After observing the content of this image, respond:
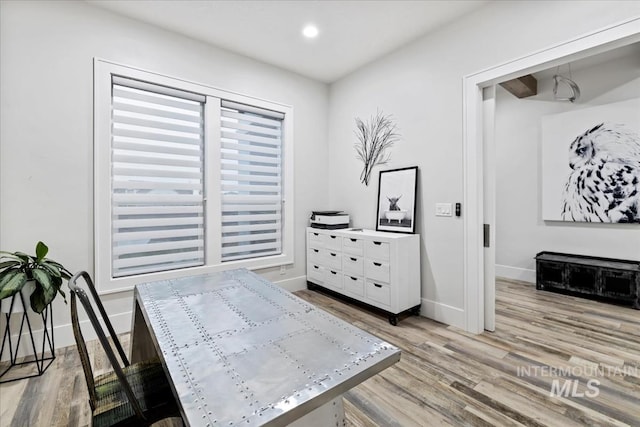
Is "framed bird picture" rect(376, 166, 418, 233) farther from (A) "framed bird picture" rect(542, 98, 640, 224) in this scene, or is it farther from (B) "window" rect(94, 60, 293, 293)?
(A) "framed bird picture" rect(542, 98, 640, 224)

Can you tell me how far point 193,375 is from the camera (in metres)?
0.90

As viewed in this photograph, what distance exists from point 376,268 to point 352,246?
387 mm

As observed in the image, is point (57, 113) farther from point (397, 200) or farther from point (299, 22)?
point (397, 200)

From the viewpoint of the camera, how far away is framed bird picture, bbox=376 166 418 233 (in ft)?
10.2

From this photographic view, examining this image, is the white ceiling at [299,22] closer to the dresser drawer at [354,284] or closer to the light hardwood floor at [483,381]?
the dresser drawer at [354,284]

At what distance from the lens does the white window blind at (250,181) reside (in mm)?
3336

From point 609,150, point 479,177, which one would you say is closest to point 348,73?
point 479,177

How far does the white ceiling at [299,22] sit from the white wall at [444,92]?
20 cm

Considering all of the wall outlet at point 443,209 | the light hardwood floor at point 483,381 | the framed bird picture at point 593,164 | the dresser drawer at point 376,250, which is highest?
the framed bird picture at point 593,164

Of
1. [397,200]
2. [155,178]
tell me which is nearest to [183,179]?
[155,178]

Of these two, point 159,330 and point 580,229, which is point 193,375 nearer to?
point 159,330

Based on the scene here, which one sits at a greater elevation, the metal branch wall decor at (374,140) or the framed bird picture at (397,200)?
the metal branch wall decor at (374,140)

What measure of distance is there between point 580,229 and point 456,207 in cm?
238

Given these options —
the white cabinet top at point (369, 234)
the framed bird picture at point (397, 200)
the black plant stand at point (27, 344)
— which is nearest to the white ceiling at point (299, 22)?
the framed bird picture at point (397, 200)
